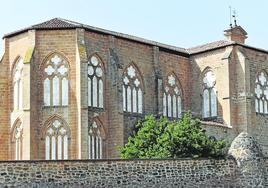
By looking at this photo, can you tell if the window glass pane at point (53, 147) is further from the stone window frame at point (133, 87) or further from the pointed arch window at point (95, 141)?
the stone window frame at point (133, 87)

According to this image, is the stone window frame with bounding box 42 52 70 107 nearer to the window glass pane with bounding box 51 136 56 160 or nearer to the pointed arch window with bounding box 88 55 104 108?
the pointed arch window with bounding box 88 55 104 108

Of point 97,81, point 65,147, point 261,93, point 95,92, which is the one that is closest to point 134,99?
point 97,81

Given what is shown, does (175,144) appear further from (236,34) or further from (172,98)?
(236,34)

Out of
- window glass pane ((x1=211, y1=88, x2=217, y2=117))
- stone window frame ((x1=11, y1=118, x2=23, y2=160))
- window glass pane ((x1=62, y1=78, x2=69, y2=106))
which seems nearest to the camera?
window glass pane ((x1=62, y1=78, x2=69, y2=106))

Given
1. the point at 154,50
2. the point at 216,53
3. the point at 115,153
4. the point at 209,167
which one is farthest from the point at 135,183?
the point at 216,53

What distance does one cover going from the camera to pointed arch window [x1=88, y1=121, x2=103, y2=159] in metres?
47.3

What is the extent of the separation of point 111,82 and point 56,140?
19.3ft

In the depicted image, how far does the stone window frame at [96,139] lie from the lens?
4734 cm

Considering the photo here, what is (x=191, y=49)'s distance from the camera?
60.0 metres

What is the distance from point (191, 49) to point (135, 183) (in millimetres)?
29748

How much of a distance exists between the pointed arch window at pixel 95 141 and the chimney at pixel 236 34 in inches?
768

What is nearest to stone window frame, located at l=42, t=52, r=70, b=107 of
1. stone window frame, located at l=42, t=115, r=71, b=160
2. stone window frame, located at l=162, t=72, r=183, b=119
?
stone window frame, located at l=42, t=115, r=71, b=160

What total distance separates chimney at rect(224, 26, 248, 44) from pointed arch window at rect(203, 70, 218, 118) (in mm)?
6508

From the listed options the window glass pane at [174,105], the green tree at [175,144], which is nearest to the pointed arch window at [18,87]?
the green tree at [175,144]
